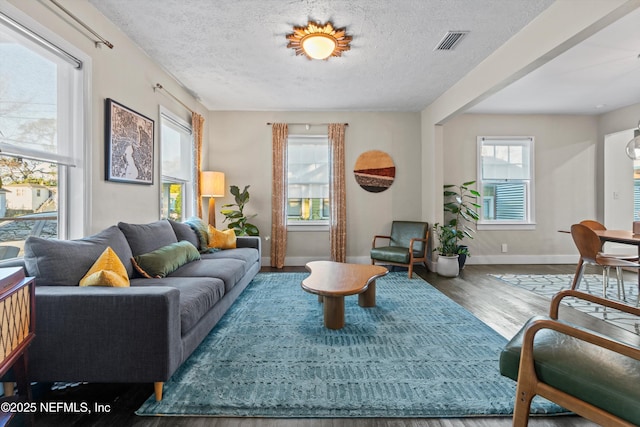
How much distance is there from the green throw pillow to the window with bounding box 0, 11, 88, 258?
52cm

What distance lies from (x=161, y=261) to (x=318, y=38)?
2432 millimetres

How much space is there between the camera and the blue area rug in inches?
59.2

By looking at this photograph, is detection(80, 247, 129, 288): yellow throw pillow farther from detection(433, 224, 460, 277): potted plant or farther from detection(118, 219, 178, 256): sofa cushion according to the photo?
detection(433, 224, 460, 277): potted plant

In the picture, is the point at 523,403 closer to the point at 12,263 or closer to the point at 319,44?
the point at 12,263

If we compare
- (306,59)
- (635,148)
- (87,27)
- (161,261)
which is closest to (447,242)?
(635,148)

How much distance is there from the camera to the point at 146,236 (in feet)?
8.43

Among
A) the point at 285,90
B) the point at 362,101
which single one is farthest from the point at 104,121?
the point at 362,101

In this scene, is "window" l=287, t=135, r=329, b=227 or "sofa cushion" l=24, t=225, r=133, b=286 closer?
"sofa cushion" l=24, t=225, r=133, b=286

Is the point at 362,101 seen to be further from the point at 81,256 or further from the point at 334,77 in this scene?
the point at 81,256

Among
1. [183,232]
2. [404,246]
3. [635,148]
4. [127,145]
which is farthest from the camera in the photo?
[404,246]

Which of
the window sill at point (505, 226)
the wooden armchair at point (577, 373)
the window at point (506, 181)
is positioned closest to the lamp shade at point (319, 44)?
the wooden armchair at point (577, 373)

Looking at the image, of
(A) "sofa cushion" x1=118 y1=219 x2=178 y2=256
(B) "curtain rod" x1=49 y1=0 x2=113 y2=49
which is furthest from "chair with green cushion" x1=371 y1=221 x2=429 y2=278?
(B) "curtain rod" x1=49 y1=0 x2=113 y2=49

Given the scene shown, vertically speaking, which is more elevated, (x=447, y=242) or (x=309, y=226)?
(x=309, y=226)

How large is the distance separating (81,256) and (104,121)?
1319 mm
